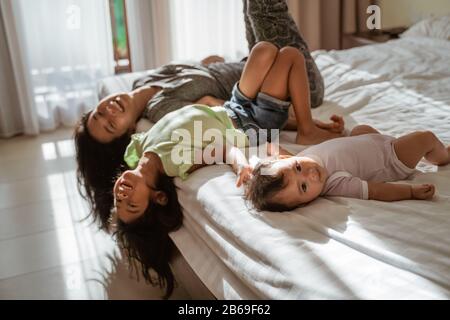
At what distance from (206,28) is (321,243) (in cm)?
278

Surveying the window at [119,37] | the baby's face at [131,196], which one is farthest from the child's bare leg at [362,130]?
the window at [119,37]

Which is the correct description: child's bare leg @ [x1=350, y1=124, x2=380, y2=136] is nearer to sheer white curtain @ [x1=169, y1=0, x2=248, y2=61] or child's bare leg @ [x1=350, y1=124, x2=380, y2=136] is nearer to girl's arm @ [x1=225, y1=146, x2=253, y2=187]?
girl's arm @ [x1=225, y1=146, x2=253, y2=187]

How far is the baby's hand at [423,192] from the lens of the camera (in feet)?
4.11

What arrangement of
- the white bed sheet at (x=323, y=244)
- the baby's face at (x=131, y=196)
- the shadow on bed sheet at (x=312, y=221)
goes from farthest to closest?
the baby's face at (x=131, y=196) < the shadow on bed sheet at (x=312, y=221) < the white bed sheet at (x=323, y=244)

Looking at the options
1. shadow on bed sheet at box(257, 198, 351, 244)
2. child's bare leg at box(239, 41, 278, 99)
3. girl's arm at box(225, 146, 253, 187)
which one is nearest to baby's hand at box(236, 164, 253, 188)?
girl's arm at box(225, 146, 253, 187)

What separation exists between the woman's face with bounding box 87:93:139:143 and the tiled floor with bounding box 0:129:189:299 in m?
0.45

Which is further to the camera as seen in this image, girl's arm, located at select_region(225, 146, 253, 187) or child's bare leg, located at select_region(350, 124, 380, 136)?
child's bare leg, located at select_region(350, 124, 380, 136)

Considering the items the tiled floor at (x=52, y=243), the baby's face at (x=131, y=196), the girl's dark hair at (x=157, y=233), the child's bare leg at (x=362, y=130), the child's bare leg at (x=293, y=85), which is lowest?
the tiled floor at (x=52, y=243)

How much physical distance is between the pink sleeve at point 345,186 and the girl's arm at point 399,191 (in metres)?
0.02

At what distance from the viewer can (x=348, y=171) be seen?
4.58 ft

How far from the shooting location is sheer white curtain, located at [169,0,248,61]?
11.6 ft

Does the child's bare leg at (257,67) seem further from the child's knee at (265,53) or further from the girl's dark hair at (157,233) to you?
the girl's dark hair at (157,233)

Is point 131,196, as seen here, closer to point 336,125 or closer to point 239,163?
point 239,163

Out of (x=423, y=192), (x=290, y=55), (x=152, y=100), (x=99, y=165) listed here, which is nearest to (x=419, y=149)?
(x=423, y=192)
